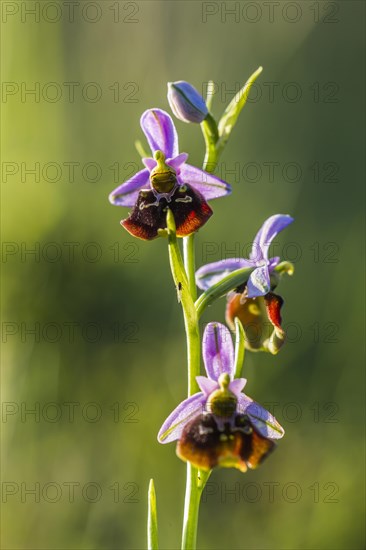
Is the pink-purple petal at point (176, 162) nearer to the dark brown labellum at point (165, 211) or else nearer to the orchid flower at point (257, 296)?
the dark brown labellum at point (165, 211)

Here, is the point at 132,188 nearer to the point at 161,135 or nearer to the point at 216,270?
the point at 161,135

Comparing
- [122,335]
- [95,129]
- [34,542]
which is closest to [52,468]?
[34,542]

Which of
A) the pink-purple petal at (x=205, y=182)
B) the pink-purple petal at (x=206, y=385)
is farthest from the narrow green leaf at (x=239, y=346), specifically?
the pink-purple petal at (x=205, y=182)

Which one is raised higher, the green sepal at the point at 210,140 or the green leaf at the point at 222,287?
the green sepal at the point at 210,140

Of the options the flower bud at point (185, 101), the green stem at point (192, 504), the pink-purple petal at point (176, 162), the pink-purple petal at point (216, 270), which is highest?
the flower bud at point (185, 101)

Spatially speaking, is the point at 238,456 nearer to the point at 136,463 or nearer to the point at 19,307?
the point at 136,463

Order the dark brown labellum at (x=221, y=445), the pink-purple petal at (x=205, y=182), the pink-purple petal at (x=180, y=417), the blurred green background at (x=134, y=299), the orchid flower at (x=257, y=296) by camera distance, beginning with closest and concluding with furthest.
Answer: the dark brown labellum at (x=221, y=445) < the pink-purple petal at (x=180, y=417) < the pink-purple petal at (x=205, y=182) < the orchid flower at (x=257, y=296) < the blurred green background at (x=134, y=299)

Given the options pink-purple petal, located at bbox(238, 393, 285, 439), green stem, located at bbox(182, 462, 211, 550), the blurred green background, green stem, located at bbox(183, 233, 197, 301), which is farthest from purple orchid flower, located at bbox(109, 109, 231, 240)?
the blurred green background
